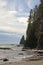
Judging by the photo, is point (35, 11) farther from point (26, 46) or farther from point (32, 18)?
point (26, 46)

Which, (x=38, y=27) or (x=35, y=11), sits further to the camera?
(x=35, y=11)

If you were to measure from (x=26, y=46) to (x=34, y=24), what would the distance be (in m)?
11.3

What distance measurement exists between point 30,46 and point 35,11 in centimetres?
1709

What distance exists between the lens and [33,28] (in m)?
96.3

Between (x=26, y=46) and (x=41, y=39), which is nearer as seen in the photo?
(x=41, y=39)

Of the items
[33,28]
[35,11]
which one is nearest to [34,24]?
[33,28]

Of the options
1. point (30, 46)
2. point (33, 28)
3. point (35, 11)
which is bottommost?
point (30, 46)

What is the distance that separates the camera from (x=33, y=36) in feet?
312

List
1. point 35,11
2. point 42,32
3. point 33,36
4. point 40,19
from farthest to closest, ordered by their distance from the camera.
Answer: point 35,11
point 33,36
point 40,19
point 42,32

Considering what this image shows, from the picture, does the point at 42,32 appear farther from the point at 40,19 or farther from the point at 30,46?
the point at 30,46

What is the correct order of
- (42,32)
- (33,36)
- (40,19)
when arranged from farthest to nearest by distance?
(33,36)
(40,19)
(42,32)

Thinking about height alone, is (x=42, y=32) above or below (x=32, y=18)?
below

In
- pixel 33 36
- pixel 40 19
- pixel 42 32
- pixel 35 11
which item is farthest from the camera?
pixel 35 11

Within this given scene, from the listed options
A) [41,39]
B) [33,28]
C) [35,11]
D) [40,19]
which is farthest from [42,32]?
[35,11]
